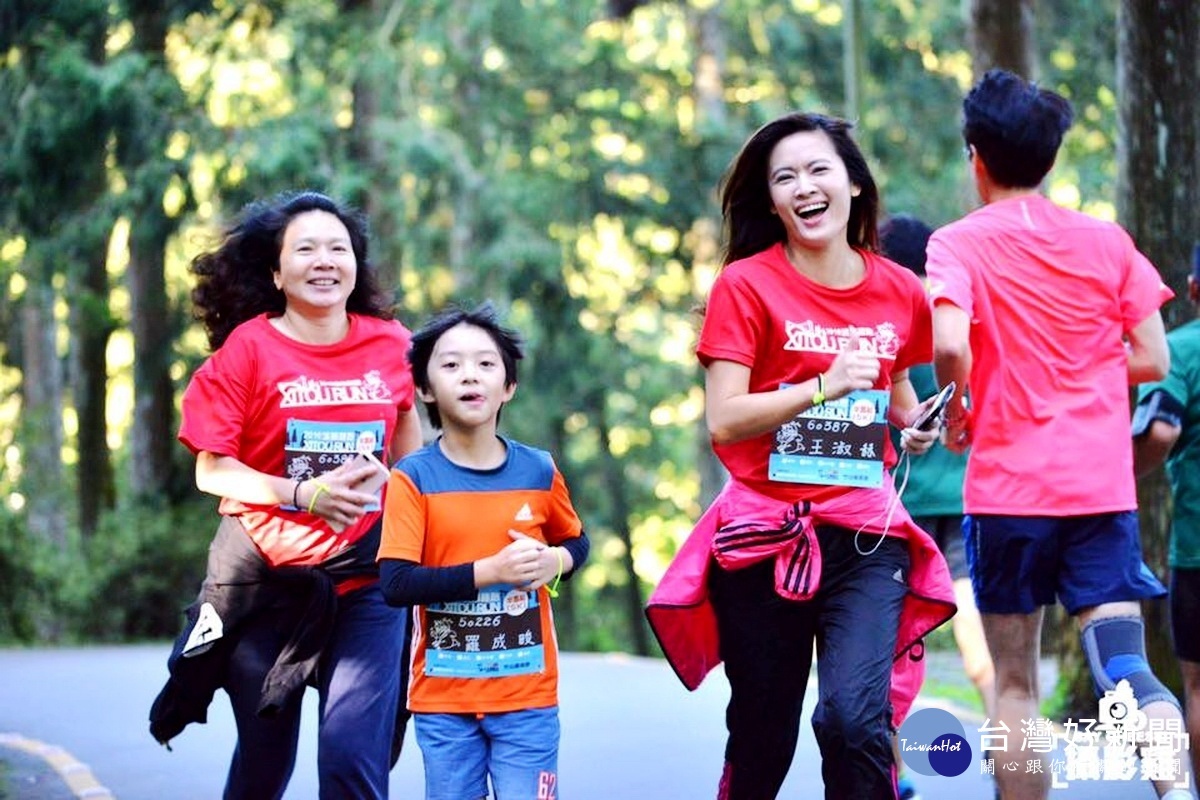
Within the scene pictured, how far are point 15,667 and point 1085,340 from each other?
519 inches

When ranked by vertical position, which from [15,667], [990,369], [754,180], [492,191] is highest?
[492,191]

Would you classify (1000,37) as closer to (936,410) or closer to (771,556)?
(936,410)

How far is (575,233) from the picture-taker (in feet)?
101

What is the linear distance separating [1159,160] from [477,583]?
5.56 m

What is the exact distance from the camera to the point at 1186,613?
21.1 ft

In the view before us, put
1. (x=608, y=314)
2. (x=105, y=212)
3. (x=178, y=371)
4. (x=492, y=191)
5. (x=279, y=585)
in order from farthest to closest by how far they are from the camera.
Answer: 1. (x=608, y=314)
2. (x=492, y=191)
3. (x=178, y=371)
4. (x=105, y=212)
5. (x=279, y=585)

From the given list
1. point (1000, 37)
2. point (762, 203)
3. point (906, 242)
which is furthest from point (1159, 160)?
point (762, 203)

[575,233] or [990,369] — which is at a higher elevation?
[575,233]

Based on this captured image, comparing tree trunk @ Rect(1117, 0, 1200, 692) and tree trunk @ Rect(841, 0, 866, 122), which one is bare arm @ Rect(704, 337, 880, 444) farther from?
tree trunk @ Rect(841, 0, 866, 122)

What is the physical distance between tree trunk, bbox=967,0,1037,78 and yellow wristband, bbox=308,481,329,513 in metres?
8.29

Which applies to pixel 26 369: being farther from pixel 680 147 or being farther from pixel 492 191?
pixel 680 147

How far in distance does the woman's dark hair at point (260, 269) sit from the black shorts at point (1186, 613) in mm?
2673

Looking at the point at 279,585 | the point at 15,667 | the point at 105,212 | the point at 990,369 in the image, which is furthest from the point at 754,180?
the point at 105,212

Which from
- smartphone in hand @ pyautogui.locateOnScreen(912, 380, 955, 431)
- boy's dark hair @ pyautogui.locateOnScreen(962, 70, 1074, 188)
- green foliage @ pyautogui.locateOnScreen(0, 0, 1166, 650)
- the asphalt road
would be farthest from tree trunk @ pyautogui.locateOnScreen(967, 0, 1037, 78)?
green foliage @ pyautogui.locateOnScreen(0, 0, 1166, 650)
